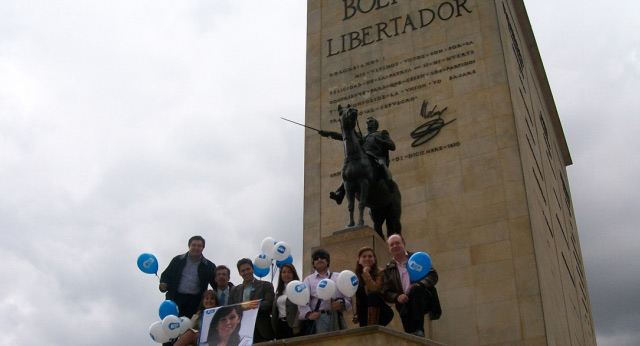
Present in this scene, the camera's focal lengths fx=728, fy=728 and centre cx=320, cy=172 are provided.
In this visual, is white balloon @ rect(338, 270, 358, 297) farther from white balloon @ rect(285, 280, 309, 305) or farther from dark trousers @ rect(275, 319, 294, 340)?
dark trousers @ rect(275, 319, 294, 340)

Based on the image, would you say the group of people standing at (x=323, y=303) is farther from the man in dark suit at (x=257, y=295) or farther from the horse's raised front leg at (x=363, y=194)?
the horse's raised front leg at (x=363, y=194)

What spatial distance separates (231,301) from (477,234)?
7637 millimetres

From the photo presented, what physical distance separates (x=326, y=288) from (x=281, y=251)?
9.20 ft

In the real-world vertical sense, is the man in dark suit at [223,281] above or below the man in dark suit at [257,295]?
above

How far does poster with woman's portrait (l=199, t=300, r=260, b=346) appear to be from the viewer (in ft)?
31.1

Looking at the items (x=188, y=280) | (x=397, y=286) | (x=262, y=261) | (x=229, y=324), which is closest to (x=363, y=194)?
(x=262, y=261)

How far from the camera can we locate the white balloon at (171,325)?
10398 millimetres

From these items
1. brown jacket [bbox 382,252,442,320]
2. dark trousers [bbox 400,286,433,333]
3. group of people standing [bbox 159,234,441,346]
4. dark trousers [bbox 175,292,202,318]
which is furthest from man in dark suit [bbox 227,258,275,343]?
dark trousers [bbox 400,286,433,333]

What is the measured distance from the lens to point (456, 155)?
57.4 ft

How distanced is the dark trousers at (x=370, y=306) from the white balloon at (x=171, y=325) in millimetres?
2692

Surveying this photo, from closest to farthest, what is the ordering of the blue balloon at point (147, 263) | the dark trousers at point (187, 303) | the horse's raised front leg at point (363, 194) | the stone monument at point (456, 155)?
the dark trousers at point (187, 303)
the blue balloon at point (147, 263)
the horse's raised front leg at point (363, 194)
the stone monument at point (456, 155)
